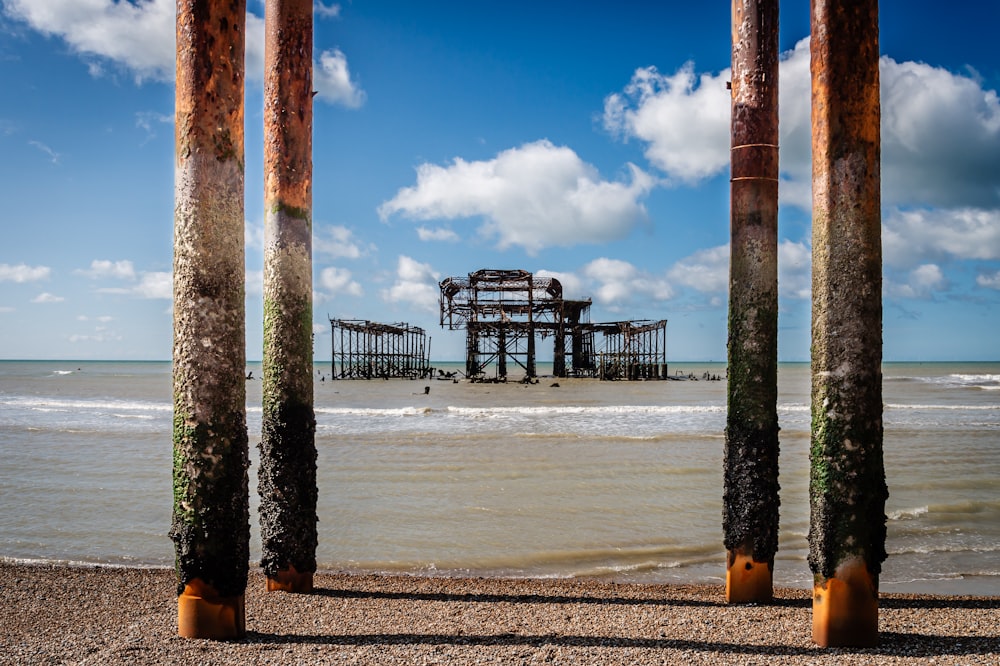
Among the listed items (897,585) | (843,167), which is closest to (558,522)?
(897,585)

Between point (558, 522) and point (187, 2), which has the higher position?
point (187, 2)

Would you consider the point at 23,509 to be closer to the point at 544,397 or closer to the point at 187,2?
the point at 187,2

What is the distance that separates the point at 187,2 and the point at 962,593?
783cm

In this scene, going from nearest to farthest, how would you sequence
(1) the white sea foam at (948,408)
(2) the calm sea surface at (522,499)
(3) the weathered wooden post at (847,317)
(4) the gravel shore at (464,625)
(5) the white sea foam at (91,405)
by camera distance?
(3) the weathered wooden post at (847,317), (4) the gravel shore at (464,625), (2) the calm sea surface at (522,499), (1) the white sea foam at (948,408), (5) the white sea foam at (91,405)

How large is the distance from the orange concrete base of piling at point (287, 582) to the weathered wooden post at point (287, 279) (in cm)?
13

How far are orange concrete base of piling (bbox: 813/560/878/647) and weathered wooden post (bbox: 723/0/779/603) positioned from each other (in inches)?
37.9

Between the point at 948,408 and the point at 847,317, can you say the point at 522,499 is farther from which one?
the point at 948,408

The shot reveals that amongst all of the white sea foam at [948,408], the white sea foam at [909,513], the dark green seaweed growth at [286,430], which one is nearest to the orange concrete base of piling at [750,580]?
the dark green seaweed growth at [286,430]

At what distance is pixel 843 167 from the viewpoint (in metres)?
4.01

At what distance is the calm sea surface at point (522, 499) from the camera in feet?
24.7

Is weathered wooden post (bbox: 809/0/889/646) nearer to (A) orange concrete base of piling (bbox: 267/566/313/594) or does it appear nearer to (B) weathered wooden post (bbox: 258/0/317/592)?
(B) weathered wooden post (bbox: 258/0/317/592)

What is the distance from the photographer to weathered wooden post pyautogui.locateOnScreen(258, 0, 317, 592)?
529 centimetres

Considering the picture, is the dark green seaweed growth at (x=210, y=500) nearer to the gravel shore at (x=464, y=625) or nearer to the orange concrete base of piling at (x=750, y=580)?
the gravel shore at (x=464, y=625)

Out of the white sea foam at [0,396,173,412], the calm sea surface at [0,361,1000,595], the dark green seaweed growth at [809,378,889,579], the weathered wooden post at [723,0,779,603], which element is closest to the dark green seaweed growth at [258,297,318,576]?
the calm sea surface at [0,361,1000,595]
